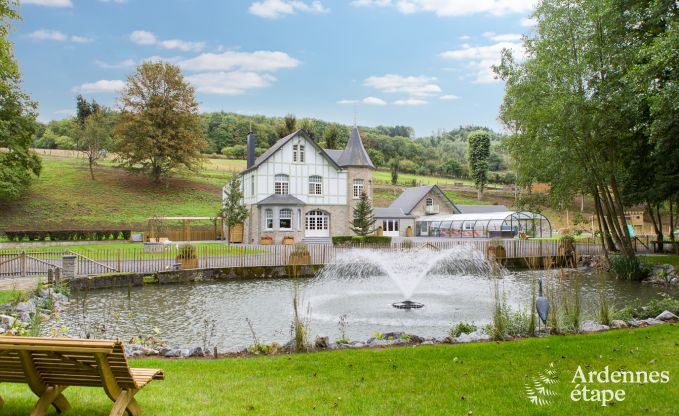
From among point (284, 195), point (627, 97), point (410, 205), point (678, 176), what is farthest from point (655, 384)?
point (410, 205)

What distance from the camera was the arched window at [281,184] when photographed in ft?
117

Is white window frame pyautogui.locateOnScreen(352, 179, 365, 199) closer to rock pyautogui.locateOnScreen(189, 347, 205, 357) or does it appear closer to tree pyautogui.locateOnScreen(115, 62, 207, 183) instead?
tree pyautogui.locateOnScreen(115, 62, 207, 183)

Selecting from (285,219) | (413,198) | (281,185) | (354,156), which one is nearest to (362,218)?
(285,219)

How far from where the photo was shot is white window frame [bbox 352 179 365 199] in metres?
37.8

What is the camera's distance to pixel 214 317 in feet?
41.6

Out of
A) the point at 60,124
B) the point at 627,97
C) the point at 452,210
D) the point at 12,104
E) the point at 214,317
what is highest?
the point at 60,124

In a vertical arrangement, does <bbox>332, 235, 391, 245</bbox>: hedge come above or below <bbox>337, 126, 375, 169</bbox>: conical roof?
below

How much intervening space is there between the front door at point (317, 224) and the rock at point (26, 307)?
23712 mm

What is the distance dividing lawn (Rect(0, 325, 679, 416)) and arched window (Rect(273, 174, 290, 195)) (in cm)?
2877

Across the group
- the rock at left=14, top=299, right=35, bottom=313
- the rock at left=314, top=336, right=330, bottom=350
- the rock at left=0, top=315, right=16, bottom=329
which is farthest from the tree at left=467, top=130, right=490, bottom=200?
the rock at left=314, top=336, right=330, bottom=350

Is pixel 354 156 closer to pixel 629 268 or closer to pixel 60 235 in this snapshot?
pixel 60 235

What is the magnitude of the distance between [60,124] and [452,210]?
63.9 meters

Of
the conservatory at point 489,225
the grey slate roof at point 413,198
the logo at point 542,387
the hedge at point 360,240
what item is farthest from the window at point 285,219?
the logo at point 542,387

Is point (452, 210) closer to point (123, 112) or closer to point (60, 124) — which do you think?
point (123, 112)
